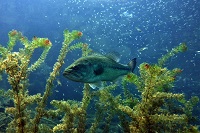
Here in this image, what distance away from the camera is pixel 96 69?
3.65m

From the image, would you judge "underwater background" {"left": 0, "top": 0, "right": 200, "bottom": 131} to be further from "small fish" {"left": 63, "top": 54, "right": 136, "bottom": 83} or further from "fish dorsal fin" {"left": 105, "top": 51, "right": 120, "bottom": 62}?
"small fish" {"left": 63, "top": 54, "right": 136, "bottom": 83}

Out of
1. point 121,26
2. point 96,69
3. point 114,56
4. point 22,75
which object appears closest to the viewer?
point 96,69

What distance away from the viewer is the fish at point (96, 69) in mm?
3359

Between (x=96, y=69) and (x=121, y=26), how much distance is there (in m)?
27.2

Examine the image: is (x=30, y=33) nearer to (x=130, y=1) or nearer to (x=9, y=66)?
(x=130, y=1)

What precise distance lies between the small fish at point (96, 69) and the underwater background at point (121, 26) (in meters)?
19.7

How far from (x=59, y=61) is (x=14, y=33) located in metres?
1.06

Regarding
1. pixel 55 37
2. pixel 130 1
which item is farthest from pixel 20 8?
pixel 130 1

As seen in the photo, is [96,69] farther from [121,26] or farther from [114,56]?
[121,26]

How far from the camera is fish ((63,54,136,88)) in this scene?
3359 millimetres

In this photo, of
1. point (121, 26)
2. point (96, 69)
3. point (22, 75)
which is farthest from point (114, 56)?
point (121, 26)

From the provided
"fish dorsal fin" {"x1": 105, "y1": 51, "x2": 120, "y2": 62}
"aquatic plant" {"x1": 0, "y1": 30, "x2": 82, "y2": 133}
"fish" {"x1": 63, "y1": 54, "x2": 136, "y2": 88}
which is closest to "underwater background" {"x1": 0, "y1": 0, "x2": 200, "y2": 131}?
"aquatic plant" {"x1": 0, "y1": 30, "x2": 82, "y2": 133}

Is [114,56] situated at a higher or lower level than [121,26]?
lower

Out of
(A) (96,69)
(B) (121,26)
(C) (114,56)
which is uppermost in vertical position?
(B) (121,26)
